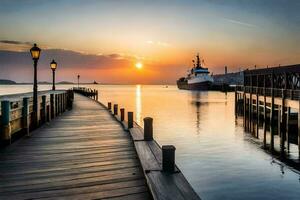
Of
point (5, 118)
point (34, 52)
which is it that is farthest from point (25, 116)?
point (34, 52)

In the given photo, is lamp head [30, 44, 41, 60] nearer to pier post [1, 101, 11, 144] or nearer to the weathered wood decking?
the weathered wood decking

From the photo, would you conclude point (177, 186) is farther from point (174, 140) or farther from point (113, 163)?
point (174, 140)

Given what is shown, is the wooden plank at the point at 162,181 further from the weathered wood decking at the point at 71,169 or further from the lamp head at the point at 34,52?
the lamp head at the point at 34,52

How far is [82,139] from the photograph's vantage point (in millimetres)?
10570

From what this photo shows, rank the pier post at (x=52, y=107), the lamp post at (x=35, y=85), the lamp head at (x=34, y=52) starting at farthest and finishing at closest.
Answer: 1. the pier post at (x=52, y=107)
2. the lamp head at (x=34, y=52)
3. the lamp post at (x=35, y=85)

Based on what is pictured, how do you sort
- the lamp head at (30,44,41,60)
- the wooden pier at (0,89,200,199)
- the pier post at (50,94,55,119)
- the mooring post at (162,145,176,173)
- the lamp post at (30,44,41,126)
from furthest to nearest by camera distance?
the pier post at (50,94,55,119), the lamp head at (30,44,41,60), the lamp post at (30,44,41,126), the mooring post at (162,145,176,173), the wooden pier at (0,89,200,199)

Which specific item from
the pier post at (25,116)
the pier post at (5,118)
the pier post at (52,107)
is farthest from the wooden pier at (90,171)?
the pier post at (52,107)

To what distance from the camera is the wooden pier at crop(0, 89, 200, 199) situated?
5047mm

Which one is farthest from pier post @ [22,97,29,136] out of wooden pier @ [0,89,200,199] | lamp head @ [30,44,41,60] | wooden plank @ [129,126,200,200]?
wooden plank @ [129,126,200,200]

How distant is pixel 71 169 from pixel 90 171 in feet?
1.68

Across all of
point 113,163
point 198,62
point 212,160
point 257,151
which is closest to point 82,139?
point 113,163

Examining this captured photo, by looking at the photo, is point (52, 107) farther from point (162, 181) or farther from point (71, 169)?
point (162, 181)

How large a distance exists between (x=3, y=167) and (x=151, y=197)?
13.0 feet

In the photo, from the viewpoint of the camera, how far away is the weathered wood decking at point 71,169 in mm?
5137
